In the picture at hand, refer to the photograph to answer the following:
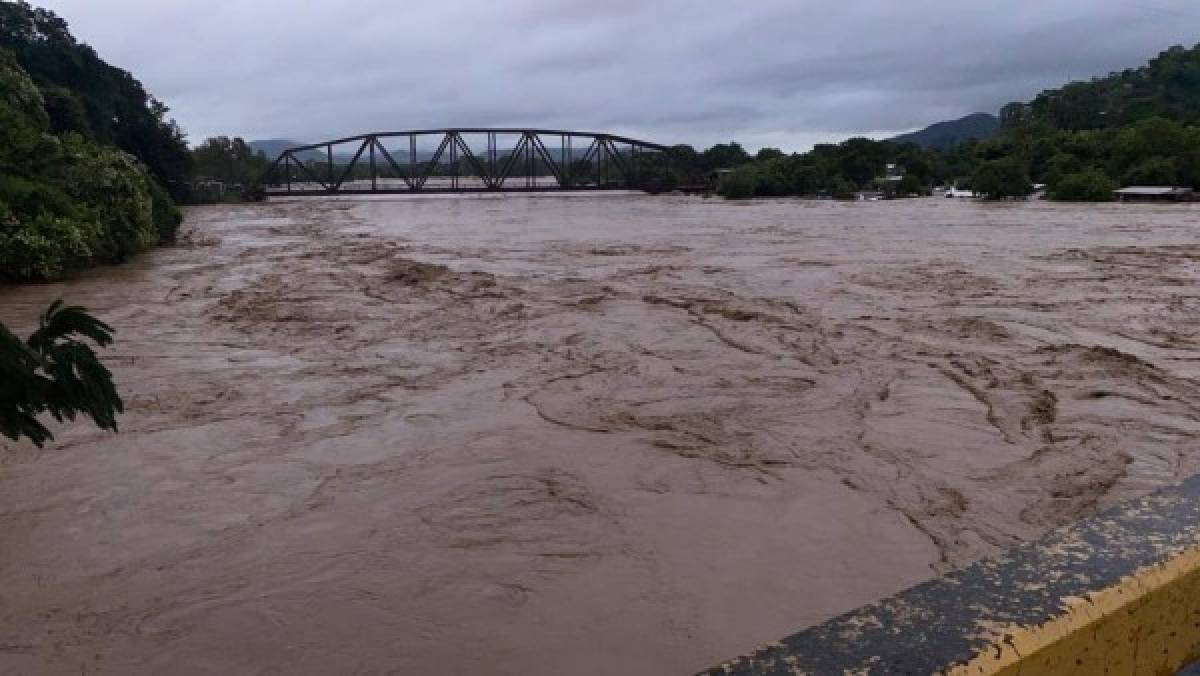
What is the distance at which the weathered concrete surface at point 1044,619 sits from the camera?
1454mm

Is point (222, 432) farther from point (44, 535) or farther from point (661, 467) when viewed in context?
Result: point (661, 467)

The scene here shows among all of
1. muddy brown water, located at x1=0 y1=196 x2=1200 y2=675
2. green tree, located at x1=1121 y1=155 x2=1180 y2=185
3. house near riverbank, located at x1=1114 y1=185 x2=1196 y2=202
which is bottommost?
muddy brown water, located at x1=0 y1=196 x2=1200 y2=675

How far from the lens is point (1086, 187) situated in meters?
39.8

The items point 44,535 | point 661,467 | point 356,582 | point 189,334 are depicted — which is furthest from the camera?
point 189,334

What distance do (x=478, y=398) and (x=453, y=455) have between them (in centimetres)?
169

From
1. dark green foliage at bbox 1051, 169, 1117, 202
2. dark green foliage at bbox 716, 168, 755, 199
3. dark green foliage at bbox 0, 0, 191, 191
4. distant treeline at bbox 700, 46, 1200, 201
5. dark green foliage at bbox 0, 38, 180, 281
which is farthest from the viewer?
dark green foliage at bbox 716, 168, 755, 199

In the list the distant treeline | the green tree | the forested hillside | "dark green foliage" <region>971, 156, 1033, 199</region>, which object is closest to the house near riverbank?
the green tree

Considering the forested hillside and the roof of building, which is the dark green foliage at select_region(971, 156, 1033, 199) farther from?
the forested hillside

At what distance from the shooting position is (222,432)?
7496 mm

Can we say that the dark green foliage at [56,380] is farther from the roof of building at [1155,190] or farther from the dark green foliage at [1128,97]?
the dark green foliage at [1128,97]

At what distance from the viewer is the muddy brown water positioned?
4352 mm

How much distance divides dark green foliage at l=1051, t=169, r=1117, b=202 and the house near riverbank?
58cm

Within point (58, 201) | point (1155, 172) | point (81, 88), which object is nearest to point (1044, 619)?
point (58, 201)

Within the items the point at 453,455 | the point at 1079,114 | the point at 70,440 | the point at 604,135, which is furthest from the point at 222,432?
the point at 604,135
